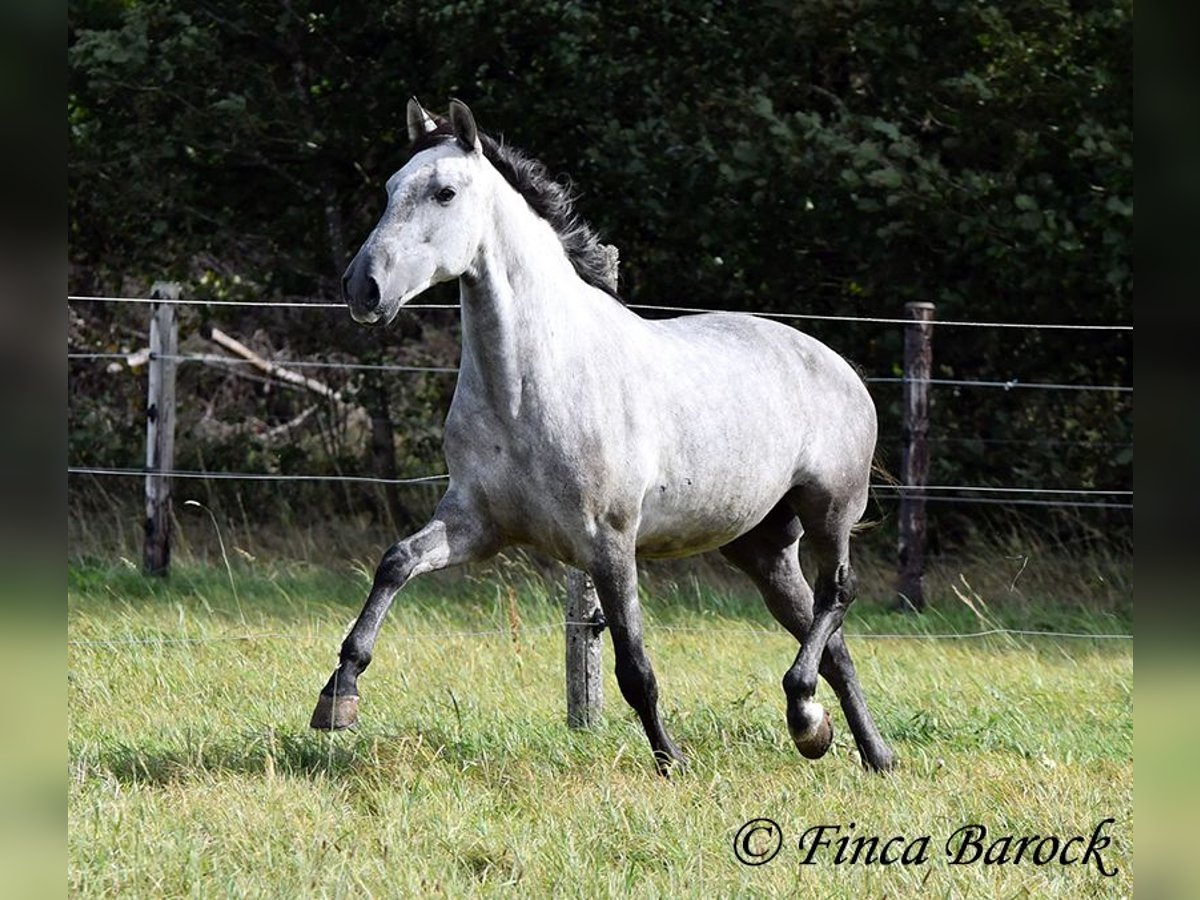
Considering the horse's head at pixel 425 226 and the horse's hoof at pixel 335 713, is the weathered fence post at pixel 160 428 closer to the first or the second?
the horse's head at pixel 425 226

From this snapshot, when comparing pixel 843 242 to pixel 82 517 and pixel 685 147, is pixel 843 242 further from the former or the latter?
pixel 82 517

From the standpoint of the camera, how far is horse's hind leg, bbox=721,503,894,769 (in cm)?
543

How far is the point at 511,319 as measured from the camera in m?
4.72

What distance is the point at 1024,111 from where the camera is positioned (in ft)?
34.2

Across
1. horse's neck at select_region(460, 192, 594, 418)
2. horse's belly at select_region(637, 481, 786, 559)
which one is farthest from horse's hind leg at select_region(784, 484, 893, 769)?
horse's neck at select_region(460, 192, 594, 418)

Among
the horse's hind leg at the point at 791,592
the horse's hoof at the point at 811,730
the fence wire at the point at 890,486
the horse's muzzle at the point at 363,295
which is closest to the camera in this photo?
the horse's muzzle at the point at 363,295

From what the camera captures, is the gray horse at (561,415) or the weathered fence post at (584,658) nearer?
the gray horse at (561,415)

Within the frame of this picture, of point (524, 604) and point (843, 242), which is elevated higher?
point (843, 242)

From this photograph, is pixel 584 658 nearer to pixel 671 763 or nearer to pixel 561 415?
pixel 671 763

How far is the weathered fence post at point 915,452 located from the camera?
912cm

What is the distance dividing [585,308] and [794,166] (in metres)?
5.74

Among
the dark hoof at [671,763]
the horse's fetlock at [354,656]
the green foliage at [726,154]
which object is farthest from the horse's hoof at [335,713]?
the green foliage at [726,154]

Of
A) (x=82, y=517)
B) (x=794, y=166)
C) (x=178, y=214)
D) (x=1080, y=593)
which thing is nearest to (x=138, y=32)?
(x=178, y=214)

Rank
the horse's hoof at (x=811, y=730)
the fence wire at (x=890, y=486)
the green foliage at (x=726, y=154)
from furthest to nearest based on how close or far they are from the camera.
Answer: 1. the green foliage at (x=726, y=154)
2. the fence wire at (x=890, y=486)
3. the horse's hoof at (x=811, y=730)
